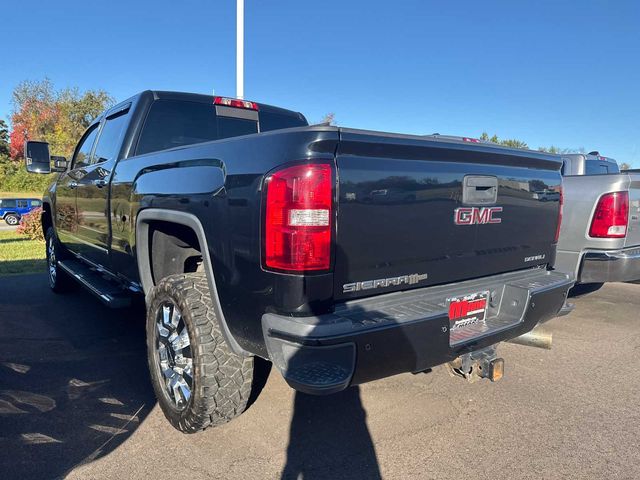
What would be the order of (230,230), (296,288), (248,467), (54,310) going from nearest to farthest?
(296,288)
(230,230)
(248,467)
(54,310)

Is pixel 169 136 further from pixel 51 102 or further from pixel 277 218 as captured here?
pixel 51 102

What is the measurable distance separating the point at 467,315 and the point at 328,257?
1.08m

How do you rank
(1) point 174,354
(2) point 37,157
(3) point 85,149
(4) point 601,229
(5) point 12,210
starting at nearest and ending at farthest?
(1) point 174,354 → (4) point 601,229 → (2) point 37,157 → (3) point 85,149 → (5) point 12,210

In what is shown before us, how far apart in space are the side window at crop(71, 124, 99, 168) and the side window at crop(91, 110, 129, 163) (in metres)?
0.31

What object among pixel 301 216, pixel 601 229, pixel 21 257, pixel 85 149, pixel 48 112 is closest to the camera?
pixel 301 216

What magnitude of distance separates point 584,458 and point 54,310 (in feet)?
17.4

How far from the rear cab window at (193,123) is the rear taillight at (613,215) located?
10.9ft

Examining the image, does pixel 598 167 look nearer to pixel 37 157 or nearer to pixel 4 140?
pixel 37 157

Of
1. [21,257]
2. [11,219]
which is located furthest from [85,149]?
[11,219]

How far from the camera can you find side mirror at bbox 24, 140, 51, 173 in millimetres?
4863

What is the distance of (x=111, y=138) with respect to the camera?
4.23m

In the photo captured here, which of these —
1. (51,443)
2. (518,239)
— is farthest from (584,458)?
(51,443)

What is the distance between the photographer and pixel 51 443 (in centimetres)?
262

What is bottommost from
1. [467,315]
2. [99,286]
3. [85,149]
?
[99,286]
